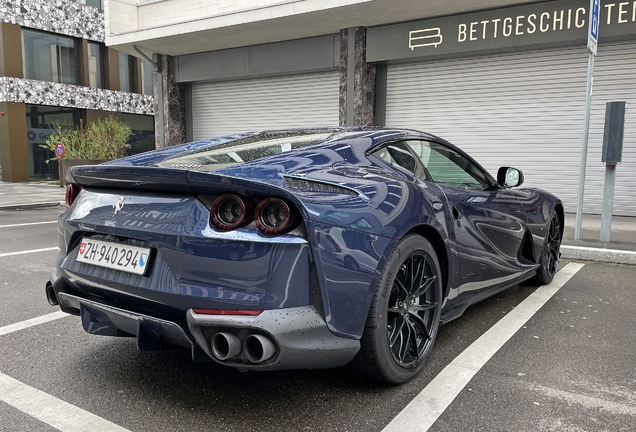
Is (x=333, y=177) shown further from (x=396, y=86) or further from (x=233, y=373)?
(x=396, y=86)

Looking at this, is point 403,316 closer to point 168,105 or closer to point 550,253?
point 550,253

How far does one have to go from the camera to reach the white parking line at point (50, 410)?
86.5 inches

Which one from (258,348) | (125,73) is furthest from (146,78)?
(258,348)

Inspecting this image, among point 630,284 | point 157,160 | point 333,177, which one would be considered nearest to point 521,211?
point 630,284

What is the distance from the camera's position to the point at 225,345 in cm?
207

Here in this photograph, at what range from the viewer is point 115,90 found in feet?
84.1

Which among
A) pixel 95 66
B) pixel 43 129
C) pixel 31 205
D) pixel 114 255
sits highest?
pixel 95 66

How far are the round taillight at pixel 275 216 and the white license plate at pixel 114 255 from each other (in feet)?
1.82

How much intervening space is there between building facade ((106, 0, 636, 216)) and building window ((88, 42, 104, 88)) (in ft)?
31.1

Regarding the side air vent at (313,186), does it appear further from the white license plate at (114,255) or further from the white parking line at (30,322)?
the white parking line at (30,322)

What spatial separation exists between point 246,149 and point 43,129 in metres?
23.9

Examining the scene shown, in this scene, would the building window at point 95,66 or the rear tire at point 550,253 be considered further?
the building window at point 95,66

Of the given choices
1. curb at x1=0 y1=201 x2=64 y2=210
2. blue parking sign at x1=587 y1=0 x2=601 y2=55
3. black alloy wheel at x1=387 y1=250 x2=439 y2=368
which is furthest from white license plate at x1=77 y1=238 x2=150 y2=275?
curb at x1=0 y1=201 x2=64 y2=210

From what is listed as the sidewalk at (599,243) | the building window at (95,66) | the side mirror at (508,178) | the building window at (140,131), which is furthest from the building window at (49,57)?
the side mirror at (508,178)
